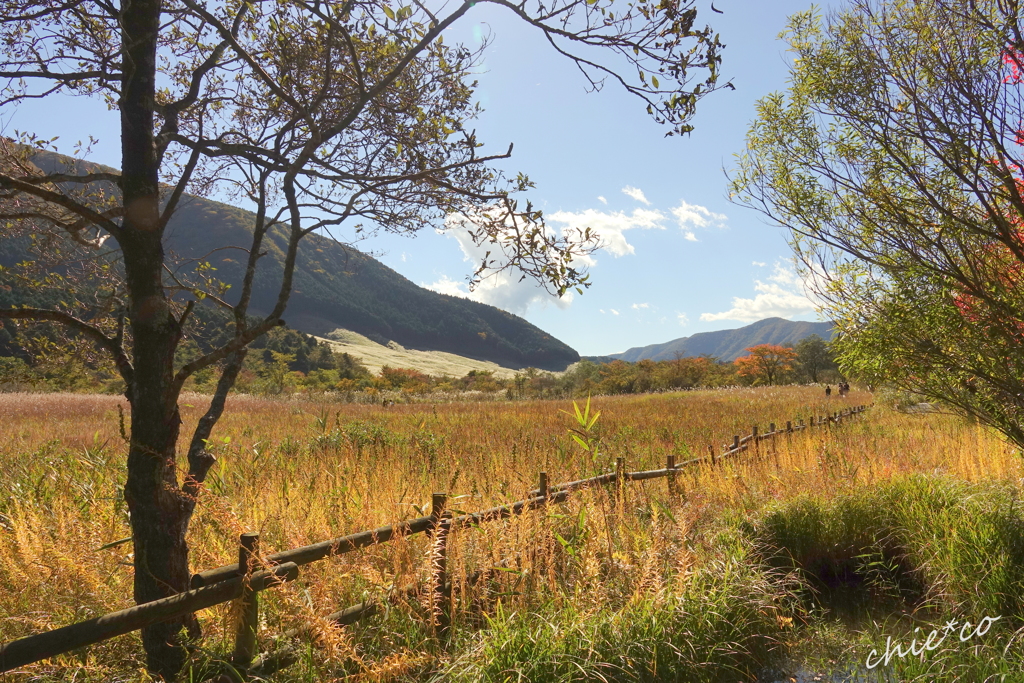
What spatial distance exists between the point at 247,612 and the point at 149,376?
55.3 inches

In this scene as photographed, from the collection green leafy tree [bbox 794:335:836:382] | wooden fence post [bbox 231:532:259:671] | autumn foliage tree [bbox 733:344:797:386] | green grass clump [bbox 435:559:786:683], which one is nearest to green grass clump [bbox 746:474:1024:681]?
green grass clump [bbox 435:559:786:683]

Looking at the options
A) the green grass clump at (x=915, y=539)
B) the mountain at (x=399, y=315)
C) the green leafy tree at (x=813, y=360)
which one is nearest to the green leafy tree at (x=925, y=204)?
the green grass clump at (x=915, y=539)

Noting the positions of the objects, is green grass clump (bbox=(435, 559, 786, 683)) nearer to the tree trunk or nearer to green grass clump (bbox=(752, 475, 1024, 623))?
green grass clump (bbox=(752, 475, 1024, 623))

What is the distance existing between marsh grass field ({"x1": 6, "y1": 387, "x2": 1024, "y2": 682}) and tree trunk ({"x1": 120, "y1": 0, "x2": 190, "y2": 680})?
30 centimetres

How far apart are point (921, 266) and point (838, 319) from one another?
45.3 inches

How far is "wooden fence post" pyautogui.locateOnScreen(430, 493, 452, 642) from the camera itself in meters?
3.68

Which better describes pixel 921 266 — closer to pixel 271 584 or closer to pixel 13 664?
pixel 271 584

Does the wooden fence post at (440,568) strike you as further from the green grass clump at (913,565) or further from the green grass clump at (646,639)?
the green grass clump at (913,565)

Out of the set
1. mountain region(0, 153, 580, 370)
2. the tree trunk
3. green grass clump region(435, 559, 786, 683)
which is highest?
mountain region(0, 153, 580, 370)

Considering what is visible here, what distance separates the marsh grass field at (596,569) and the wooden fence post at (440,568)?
92 mm

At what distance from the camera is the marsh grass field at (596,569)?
3.47 metres

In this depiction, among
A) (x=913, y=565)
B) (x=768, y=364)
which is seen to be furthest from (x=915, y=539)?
(x=768, y=364)

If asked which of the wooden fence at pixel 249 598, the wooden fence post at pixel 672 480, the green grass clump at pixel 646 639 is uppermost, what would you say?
the wooden fence at pixel 249 598
